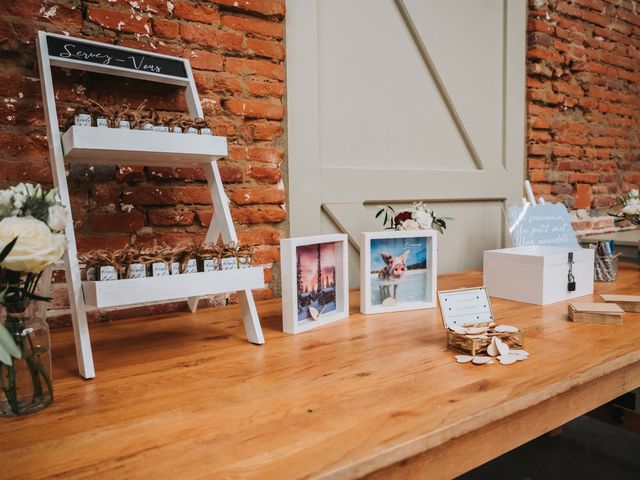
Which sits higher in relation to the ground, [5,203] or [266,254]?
[5,203]

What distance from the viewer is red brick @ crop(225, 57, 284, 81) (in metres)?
1.65

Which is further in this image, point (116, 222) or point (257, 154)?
point (257, 154)

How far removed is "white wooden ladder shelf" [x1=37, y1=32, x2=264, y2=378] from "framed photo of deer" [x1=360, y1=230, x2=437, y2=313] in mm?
420

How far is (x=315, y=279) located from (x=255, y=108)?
0.69 meters

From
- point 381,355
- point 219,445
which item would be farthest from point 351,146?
point 219,445

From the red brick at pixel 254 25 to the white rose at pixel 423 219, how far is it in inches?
31.4

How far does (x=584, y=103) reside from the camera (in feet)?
9.34

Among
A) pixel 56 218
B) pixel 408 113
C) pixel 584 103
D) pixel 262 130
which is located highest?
pixel 584 103

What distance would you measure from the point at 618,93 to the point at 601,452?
215cm

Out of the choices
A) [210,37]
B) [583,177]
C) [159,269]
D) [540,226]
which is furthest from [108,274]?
[583,177]

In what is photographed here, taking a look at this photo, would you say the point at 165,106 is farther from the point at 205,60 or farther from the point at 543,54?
the point at 543,54

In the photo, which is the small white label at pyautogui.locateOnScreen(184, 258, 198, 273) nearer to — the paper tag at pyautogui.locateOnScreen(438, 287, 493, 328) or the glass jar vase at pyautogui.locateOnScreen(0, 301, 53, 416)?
the glass jar vase at pyautogui.locateOnScreen(0, 301, 53, 416)

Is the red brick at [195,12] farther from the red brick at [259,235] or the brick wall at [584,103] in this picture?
the brick wall at [584,103]

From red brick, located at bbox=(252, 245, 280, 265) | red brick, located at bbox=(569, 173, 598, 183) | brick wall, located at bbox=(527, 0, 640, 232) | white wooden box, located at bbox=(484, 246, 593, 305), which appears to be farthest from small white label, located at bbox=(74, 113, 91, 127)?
red brick, located at bbox=(569, 173, 598, 183)
